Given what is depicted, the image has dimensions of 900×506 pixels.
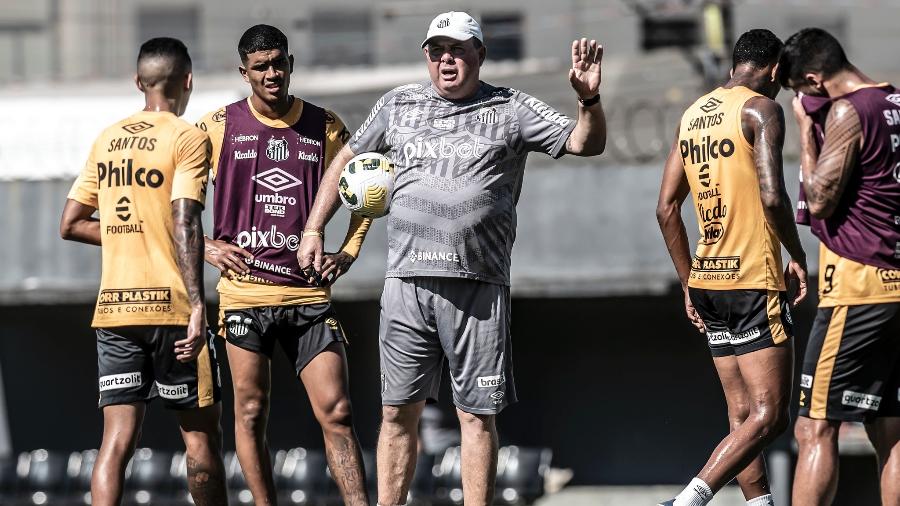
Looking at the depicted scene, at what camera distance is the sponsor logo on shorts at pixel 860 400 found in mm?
6906

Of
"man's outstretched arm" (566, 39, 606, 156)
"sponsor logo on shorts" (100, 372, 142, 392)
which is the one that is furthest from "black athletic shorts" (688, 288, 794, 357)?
"sponsor logo on shorts" (100, 372, 142, 392)

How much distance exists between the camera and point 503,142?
6953 millimetres

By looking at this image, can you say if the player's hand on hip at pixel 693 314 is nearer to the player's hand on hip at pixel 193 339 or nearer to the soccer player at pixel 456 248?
the soccer player at pixel 456 248

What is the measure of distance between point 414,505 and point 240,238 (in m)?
10.5

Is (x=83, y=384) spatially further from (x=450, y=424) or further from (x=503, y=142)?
(x=503, y=142)

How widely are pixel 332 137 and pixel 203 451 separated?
1.82 meters

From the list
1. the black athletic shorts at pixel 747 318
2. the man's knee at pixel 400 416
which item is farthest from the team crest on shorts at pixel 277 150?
the black athletic shorts at pixel 747 318

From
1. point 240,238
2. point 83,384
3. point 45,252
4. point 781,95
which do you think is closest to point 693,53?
point 781,95

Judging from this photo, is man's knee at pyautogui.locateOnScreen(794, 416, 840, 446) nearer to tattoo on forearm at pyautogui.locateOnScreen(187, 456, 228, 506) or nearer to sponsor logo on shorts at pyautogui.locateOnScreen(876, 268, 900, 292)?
sponsor logo on shorts at pyautogui.locateOnScreen(876, 268, 900, 292)

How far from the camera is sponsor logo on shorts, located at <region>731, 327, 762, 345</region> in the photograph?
706 centimetres

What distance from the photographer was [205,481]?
291 inches

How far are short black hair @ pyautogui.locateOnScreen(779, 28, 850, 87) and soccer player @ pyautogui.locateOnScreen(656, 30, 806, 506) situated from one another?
0.48 feet

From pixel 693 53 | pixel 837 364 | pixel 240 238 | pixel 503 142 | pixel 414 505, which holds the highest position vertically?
pixel 693 53

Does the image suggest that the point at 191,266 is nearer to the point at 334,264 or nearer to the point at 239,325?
the point at 239,325
